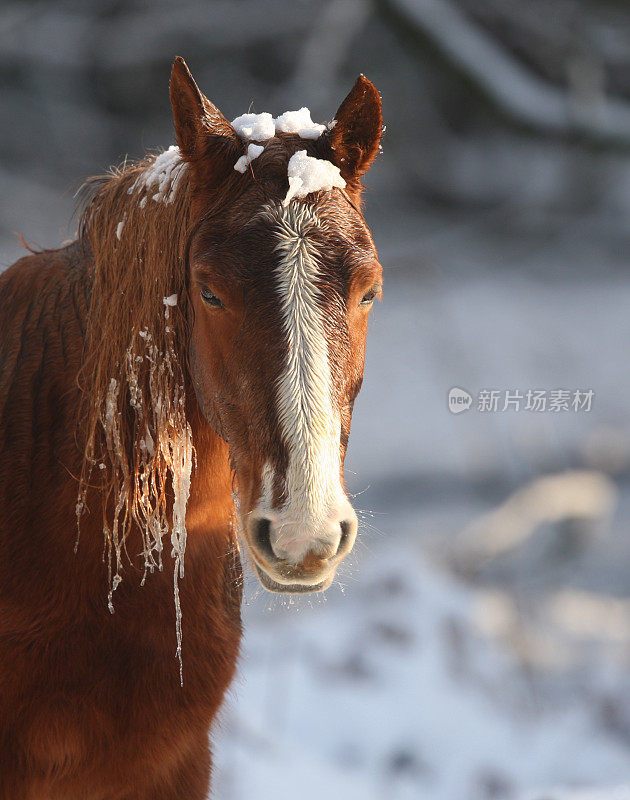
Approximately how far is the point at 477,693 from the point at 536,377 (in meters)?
1.64

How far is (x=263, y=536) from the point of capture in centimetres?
103

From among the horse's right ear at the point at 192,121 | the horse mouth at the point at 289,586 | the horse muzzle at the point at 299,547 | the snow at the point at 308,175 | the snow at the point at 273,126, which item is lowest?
the horse mouth at the point at 289,586

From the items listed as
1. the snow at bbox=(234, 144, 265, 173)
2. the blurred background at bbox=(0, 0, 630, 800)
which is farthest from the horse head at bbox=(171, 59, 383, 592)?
the blurred background at bbox=(0, 0, 630, 800)

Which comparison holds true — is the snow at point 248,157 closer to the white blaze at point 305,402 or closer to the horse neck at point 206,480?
the white blaze at point 305,402

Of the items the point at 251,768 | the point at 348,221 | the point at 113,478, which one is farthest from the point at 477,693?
the point at 348,221

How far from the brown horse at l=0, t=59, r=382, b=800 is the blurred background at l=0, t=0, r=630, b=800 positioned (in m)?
1.68

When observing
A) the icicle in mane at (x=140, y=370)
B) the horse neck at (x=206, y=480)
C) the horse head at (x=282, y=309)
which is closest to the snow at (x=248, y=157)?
the horse head at (x=282, y=309)

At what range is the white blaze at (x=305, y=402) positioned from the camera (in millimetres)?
980

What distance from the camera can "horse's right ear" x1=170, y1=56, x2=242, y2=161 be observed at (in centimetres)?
115

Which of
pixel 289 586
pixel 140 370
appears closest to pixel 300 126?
pixel 140 370

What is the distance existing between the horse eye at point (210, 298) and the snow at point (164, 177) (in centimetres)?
21

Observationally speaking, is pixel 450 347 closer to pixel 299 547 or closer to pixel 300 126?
pixel 300 126

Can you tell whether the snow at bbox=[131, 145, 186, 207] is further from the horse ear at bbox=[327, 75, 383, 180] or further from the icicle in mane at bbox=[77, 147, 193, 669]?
the horse ear at bbox=[327, 75, 383, 180]

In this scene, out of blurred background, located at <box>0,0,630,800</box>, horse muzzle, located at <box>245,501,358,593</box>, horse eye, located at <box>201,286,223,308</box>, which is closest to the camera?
horse muzzle, located at <box>245,501,358,593</box>
